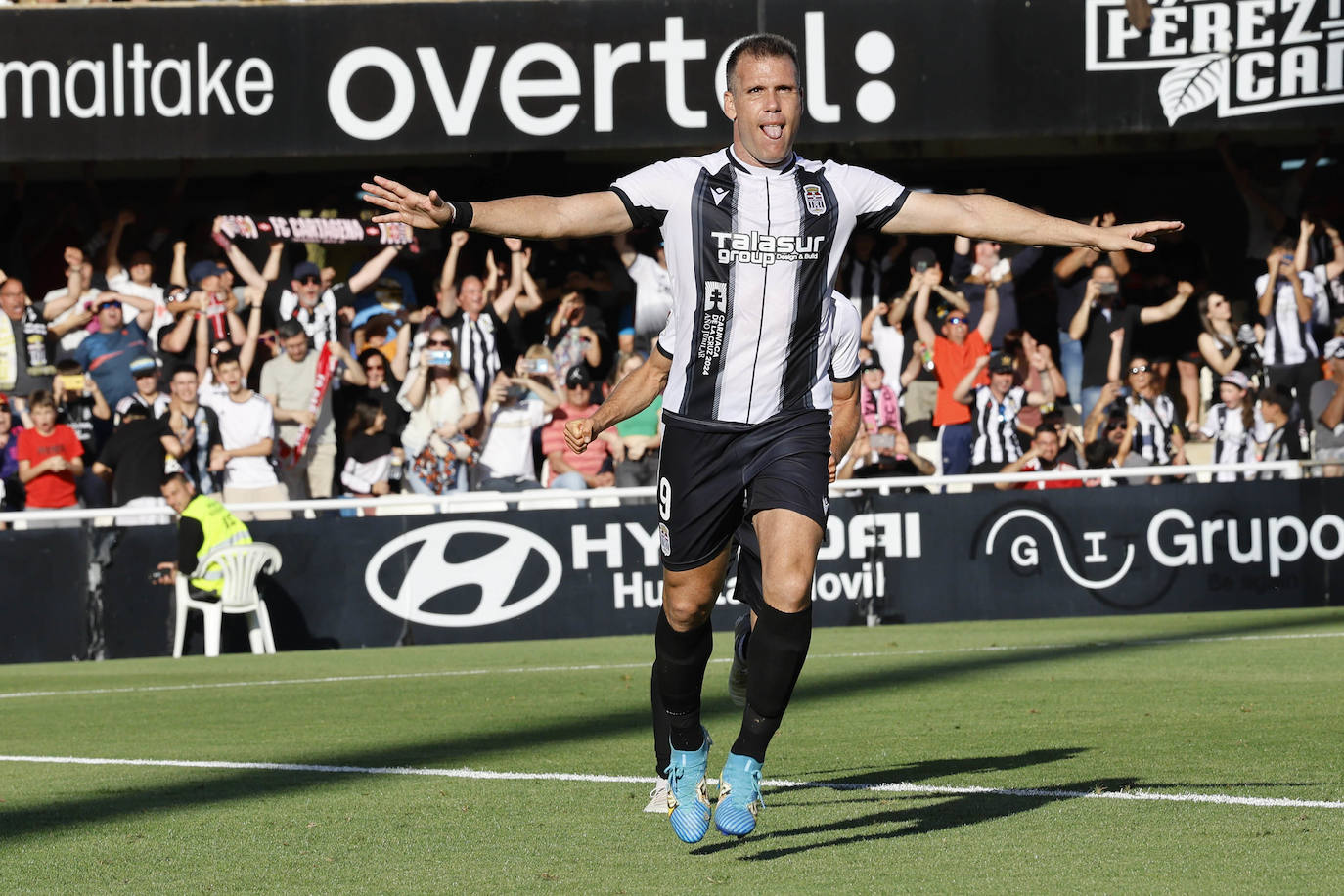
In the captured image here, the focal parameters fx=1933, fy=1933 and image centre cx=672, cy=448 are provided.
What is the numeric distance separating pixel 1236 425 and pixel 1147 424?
0.84m

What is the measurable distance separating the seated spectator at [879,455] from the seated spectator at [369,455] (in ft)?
13.7

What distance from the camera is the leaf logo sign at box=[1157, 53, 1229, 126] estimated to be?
59.6 feet

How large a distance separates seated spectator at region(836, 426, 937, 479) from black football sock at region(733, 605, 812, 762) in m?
11.8

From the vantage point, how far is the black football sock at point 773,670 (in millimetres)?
5910

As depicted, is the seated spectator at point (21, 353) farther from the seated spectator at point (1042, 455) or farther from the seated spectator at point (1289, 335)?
the seated spectator at point (1289, 335)

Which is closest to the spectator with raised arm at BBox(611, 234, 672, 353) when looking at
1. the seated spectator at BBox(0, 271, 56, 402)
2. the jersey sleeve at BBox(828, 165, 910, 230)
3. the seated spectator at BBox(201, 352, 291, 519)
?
the seated spectator at BBox(201, 352, 291, 519)

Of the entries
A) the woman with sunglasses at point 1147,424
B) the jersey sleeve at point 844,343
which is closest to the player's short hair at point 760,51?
the jersey sleeve at point 844,343

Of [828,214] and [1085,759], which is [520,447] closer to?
[1085,759]

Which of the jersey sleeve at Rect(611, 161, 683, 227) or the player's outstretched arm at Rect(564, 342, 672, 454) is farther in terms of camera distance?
the player's outstretched arm at Rect(564, 342, 672, 454)

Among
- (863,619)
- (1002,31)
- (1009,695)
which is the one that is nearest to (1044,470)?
(863,619)

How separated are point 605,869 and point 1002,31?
1400cm

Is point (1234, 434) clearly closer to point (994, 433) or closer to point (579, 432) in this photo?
point (994, 433)

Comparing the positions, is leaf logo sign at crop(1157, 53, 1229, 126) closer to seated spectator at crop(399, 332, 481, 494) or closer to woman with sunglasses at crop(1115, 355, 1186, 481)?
woman with sunglasses at crop(1115, 355, 1186, 481)

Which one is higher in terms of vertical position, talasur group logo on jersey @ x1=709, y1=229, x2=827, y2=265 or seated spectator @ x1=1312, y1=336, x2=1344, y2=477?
talasur group logo on jersey @ x1=709, y1=229, x2=827, y2=265
